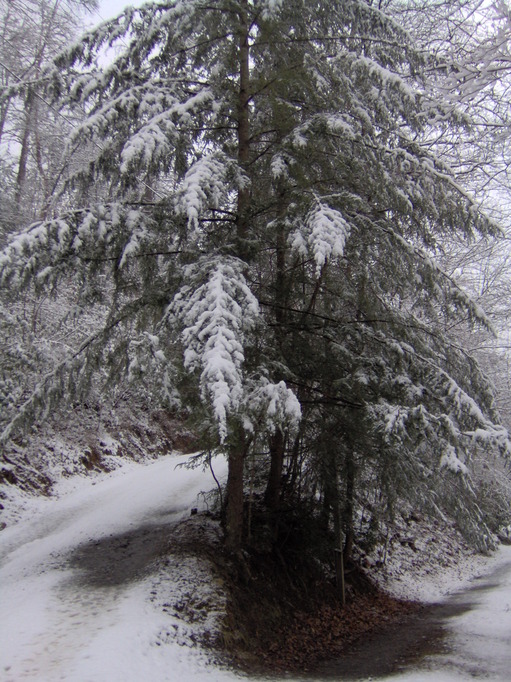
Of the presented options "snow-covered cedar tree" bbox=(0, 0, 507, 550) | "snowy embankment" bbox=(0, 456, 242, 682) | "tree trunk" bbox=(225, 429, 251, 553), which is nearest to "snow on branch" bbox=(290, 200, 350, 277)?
"snow-covered cedar tree" bbox=(0, 0, 507, 550)

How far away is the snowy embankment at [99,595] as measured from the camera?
5.47 meters

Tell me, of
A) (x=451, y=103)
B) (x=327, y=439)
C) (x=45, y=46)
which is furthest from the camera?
(x=45, y=46)

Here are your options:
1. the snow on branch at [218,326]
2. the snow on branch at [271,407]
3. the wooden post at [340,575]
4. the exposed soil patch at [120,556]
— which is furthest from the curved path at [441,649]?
the snow on branch at [218,326]

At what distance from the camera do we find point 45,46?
52.3 ft

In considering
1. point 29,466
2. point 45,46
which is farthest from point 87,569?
point 45,46

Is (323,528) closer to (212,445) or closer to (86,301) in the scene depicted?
(212,445)

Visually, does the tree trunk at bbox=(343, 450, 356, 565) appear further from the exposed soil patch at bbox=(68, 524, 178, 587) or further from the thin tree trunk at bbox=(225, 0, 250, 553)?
the exposed soil patch at bbox=(68, 524, 178, 587)

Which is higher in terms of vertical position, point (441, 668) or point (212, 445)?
point (212, 445)

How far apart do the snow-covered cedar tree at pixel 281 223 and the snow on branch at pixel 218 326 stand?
0.17ft

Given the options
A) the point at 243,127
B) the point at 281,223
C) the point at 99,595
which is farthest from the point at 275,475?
the point at 243,127

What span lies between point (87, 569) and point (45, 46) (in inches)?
616

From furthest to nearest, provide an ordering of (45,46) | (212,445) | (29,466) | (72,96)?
(45,46)
(29,466)
(72,96)
(212,445)

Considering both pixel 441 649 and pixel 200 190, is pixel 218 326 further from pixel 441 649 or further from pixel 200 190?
pixel 441 649

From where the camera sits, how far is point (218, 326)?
5.55m
